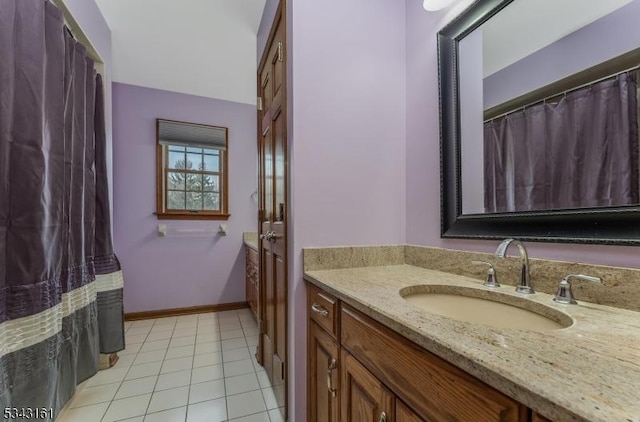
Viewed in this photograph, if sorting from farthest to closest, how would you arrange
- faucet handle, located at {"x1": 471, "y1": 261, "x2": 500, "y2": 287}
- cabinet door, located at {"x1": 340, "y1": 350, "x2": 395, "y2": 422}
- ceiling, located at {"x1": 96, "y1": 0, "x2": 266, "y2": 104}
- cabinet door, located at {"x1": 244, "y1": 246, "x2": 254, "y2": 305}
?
1. cabinet door, located at {"x1": 244, "y1": 246, "x2": 254, "y2": 305}
2. ceiling, located at {"x1": 96, "y1": 0, "x2": 266, "y2": 104}
3. faucet handle, located at {"x1": 471, "y1": 261, "x2": 500, "y2": 287}
4. cabinet door, located at {"x1": 340, "y1": 350, "x2": 395, "y2": 422}

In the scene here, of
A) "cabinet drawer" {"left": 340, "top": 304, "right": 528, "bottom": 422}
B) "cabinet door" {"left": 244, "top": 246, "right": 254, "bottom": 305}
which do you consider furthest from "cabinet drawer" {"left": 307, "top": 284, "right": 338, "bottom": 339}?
"cabinet door" {"left": 244, "top": 246, "right": 254, "bottom": 305}

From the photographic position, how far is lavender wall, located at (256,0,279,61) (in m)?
1.60

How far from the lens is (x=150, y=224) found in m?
2.90

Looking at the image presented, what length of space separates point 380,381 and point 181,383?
1.62m

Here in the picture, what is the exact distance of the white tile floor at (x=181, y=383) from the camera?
1469mm

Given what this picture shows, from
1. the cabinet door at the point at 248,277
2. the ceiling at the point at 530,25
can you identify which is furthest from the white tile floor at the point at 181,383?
the ceiling at the point at 530,25

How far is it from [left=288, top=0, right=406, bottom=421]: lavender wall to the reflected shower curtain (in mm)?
1070

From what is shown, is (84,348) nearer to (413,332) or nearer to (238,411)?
(238,411)

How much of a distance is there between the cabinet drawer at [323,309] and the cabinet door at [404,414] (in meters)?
0.33

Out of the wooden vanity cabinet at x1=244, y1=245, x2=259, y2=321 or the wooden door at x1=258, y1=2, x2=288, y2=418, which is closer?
the wooden door at x1=258, y1=2, x2=288, y2=418

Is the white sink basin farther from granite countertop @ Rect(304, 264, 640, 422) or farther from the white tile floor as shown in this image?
the white tile floor

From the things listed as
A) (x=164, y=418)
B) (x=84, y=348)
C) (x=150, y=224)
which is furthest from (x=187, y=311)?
(x=164, y=418)

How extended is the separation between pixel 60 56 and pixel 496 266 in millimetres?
2203

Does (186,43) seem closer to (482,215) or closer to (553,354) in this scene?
(482,215)
